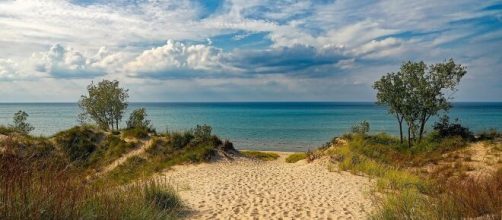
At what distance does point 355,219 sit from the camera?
1202 cm

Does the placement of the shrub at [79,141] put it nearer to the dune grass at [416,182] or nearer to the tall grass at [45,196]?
the dune grass at [416,182]

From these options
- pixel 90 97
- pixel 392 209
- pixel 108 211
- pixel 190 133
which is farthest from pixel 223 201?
pixel 90 97

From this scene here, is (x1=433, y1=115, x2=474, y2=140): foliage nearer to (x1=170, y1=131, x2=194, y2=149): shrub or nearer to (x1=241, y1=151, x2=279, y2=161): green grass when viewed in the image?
(x1=241, y1=151, x2=279, y2=161): green grass

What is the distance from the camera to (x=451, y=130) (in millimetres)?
28891

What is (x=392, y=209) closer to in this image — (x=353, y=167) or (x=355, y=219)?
(x=355, y=219)

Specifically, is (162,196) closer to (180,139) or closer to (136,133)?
(180,139)

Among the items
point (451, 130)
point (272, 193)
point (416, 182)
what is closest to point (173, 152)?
point (272, 193)

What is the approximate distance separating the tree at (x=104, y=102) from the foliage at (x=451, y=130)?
31.0 meters

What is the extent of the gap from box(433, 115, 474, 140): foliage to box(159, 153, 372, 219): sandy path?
34.4 ft

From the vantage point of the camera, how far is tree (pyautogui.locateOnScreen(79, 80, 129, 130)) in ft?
139

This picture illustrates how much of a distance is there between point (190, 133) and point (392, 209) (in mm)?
23434

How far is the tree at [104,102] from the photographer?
42.5 m

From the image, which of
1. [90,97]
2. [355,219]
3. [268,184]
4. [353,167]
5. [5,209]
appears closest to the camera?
[5,209]

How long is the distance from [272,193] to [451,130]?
18575mm
